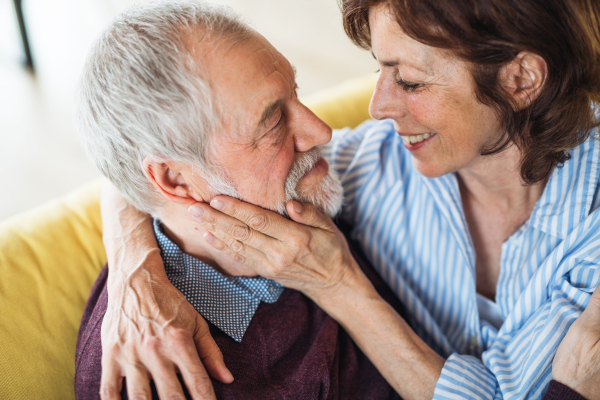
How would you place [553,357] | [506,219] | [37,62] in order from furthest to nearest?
[37,62] → [506,219] → [553,357]

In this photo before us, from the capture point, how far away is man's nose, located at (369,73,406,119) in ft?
4.42

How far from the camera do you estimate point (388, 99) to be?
136cm

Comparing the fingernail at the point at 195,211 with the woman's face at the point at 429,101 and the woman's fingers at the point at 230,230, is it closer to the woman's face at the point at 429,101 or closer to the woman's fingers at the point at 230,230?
the woman's fingers at the point at 230,230

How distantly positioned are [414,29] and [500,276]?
84 centimetres

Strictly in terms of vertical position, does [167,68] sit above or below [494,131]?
above

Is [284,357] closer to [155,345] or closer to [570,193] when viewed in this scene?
[155,345]

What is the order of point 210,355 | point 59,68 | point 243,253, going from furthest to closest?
point 59,68
point 243,253
point 210,355

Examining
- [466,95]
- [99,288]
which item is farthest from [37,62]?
[466,95]

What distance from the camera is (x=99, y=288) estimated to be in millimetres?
1449

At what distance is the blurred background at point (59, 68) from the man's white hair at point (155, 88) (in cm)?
153

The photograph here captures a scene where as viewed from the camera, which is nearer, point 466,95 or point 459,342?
point 466,95

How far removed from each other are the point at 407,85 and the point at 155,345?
0.94 meters

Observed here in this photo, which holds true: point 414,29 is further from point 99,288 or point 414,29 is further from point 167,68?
point 99,288

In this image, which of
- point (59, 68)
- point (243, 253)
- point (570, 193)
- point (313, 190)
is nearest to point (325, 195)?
point (313, 190)
